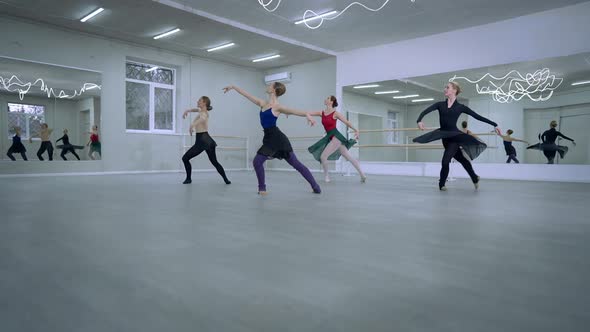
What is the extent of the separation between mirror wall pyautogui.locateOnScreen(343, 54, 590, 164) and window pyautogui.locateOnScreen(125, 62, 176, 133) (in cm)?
485

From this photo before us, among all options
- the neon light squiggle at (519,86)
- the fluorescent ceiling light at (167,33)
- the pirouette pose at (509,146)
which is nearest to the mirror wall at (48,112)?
the fluorescent ceiling light at (167,33)

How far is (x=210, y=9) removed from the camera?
705cm

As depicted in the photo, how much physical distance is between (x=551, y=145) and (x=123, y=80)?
916 centimetres

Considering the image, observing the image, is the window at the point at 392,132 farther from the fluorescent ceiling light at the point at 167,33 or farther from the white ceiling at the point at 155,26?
the fluorescent ceiling light at the point at 167,33

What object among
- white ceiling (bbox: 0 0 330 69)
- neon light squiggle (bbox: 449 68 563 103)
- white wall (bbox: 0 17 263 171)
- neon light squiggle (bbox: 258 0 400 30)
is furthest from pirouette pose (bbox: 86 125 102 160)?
neon light squiggle (bbox: 449 68 563 103)

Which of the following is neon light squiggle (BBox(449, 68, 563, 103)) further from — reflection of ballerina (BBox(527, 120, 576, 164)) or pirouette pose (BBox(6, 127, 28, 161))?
pirouette pose (BBox(6, 127, 28, 161))

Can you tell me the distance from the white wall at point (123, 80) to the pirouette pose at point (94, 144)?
4.7 inches

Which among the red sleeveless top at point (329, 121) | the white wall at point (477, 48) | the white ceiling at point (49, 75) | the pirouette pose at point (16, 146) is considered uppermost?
the white wall at point (477, 48)

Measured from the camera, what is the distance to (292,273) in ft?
Answer: 4.14

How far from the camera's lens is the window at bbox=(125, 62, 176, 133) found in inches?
359

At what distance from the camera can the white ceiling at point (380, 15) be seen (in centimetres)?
651

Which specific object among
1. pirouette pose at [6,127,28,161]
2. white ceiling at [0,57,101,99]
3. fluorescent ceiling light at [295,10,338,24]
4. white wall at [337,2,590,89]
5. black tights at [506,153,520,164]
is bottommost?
black tights at [506,153,520,164]

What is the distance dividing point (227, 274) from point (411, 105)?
28.4ft

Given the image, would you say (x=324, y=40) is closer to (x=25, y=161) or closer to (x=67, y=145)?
(x=67, y=145)
